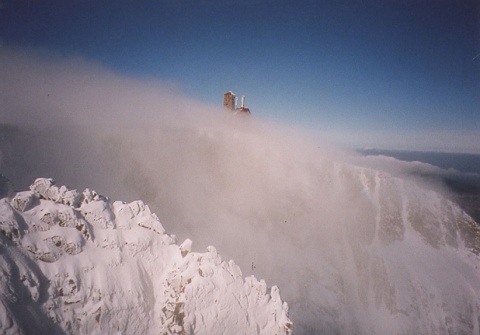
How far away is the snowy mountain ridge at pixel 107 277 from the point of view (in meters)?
14.9

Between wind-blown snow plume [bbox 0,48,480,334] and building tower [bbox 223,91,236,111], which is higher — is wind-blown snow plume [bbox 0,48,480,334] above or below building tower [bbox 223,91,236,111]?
below

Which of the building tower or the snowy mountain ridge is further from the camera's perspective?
the building tower

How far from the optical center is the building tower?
65562 millimetres

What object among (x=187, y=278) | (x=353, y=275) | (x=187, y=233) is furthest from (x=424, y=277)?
(x=187, y=278)

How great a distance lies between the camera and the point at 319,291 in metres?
47.6

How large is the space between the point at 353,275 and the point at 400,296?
8734mm

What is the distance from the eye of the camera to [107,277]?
17453mm

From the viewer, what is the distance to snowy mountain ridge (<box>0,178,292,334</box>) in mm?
14948

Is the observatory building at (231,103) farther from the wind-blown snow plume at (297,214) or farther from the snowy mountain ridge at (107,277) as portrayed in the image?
the snowy mountain ridge at (107,277)

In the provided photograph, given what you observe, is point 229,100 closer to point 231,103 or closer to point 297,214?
point 231,103

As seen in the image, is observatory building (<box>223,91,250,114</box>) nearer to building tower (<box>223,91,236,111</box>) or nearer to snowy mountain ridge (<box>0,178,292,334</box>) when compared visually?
building tower (<box>223,91,236,111</box>)

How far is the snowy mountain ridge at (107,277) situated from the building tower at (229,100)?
4987cm

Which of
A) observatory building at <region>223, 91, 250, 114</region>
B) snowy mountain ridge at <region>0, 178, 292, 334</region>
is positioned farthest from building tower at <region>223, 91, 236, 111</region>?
snowy mountain ridge at <region>0, 178, 292, 334</region>

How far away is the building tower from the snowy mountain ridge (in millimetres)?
49866
